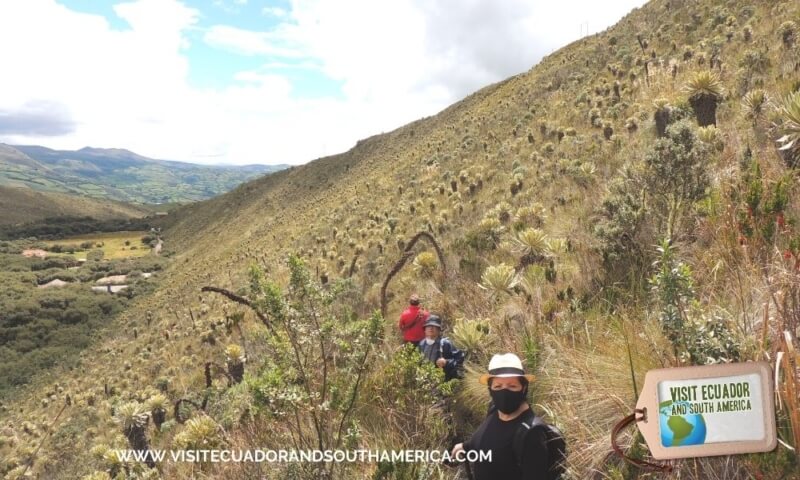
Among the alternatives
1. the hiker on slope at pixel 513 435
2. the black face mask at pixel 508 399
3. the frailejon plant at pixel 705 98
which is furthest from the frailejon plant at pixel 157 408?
the frailejon plant at pixel 705 98

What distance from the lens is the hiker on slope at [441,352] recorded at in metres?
5.45

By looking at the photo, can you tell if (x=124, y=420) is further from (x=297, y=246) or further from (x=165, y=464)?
(x=297, y=246)

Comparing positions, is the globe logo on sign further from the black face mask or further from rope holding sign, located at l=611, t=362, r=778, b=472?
the black face mask

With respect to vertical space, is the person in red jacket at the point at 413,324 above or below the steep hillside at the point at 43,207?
below

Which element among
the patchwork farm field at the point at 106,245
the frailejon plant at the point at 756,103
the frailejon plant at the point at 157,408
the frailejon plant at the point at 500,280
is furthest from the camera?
the patchwork farm field at the point at 106,245

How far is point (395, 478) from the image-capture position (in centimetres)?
397

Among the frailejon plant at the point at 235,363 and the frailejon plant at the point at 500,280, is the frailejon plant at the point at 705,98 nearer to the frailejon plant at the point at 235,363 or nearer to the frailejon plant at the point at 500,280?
the frailejon plant at the point at 500,280

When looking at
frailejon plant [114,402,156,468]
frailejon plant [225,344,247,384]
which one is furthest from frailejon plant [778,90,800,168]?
frailejon plant [114,402,156,468]

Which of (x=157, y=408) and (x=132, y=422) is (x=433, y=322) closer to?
(x=132, y=422)

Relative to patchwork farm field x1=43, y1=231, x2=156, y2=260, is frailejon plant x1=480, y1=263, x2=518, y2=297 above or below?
above

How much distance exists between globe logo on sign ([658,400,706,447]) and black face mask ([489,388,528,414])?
1.42 m

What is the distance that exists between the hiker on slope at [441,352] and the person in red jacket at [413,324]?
575 millimetres

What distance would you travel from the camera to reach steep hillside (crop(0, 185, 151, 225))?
459 ft

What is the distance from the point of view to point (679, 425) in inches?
67.9
